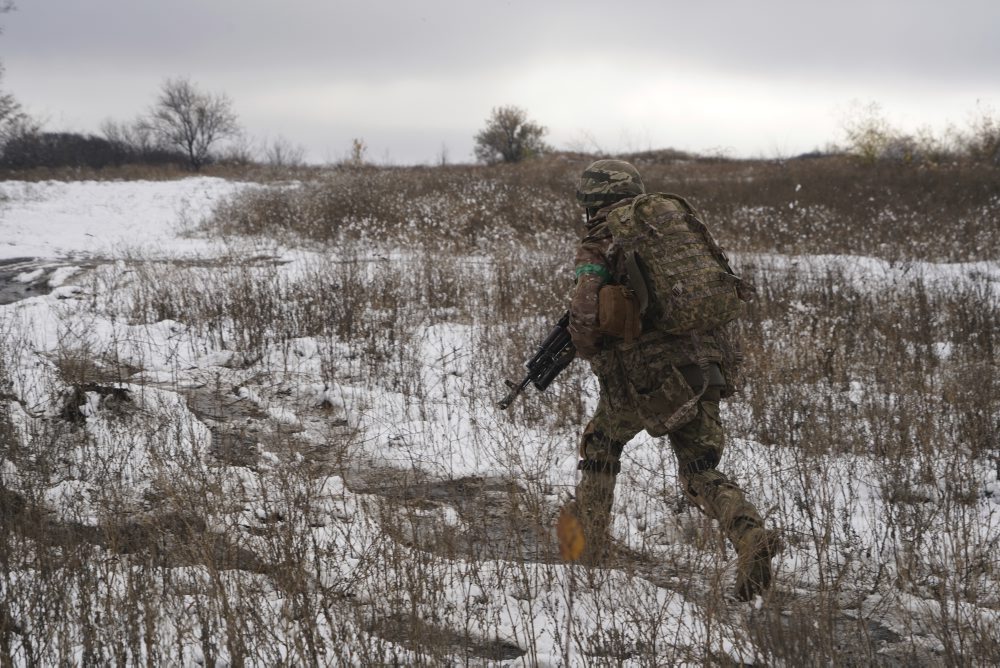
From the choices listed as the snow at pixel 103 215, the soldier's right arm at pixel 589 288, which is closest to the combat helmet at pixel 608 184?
the soldier's right arm at pixel 589 288

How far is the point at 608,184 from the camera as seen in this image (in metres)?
3.02

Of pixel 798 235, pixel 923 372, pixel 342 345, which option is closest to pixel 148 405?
pixel 342 345

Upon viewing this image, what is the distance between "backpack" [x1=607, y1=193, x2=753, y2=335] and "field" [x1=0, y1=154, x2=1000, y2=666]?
81 cm

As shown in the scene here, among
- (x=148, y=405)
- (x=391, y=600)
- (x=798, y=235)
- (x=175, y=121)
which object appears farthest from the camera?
(x=175, y=121)

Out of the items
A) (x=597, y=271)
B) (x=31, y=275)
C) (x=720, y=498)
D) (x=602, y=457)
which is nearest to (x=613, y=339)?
(x=597, y=271)

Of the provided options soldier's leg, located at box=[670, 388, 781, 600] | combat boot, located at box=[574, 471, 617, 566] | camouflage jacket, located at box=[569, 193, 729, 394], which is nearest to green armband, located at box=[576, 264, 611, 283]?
camouflage jacket, located at box=[569, 193, 729, 394]

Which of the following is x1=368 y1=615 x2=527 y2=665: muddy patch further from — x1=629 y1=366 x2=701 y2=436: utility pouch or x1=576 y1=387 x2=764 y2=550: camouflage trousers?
x1=629 y1=366 x2=701 y2=436: utility pouch

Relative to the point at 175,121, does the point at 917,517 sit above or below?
below

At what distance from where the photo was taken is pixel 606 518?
9.60 feet

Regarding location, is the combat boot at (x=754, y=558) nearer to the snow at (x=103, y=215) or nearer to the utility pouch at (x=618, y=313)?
the utility pouch at (x=618, y=313)

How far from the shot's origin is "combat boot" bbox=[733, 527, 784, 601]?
8.48 feet

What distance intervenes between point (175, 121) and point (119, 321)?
31697 millimetres

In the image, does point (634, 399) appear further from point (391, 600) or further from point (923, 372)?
point (923, 372)

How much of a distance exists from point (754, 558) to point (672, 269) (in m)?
1.09
